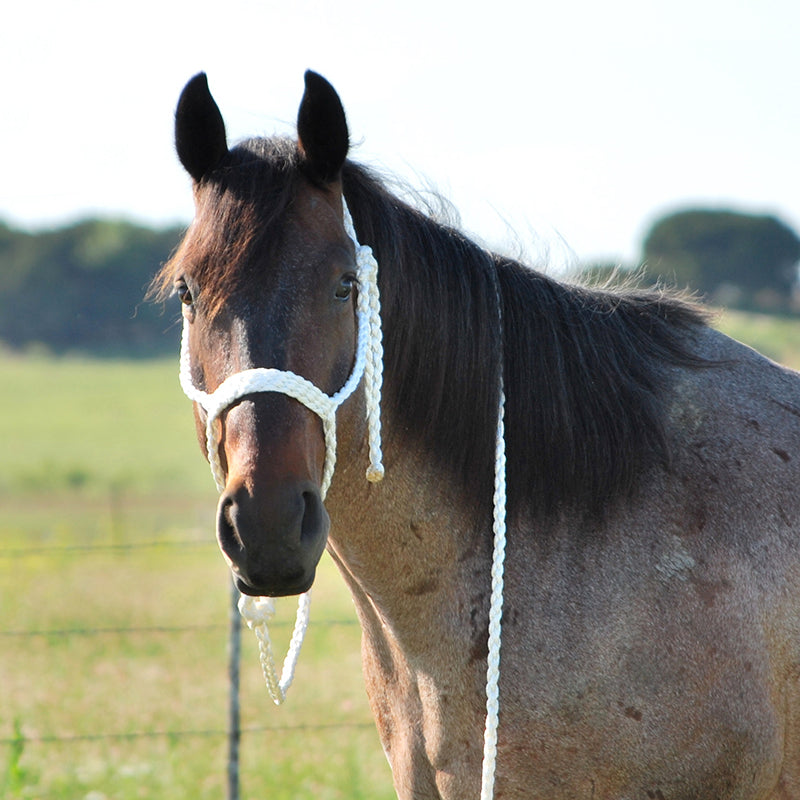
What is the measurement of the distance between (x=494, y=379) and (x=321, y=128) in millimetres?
804

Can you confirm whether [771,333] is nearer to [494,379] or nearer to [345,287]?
[494,379]

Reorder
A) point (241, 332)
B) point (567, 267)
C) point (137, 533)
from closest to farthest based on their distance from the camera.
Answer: point (241, 332)
point (567, 267)
point (137, 533)

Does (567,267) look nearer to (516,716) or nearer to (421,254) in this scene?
(421,254)

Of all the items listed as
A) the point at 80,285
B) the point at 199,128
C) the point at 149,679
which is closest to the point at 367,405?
the point at 199,128

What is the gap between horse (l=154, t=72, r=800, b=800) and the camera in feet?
7.72

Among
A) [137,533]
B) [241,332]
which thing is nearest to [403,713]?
[241,332]

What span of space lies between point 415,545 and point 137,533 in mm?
17582

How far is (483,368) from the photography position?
2.64 m

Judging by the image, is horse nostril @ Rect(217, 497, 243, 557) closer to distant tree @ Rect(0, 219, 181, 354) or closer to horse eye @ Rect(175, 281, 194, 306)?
horse eye @ Rect(175, 281, 194, 306)

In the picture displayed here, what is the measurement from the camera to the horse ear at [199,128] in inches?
98.6

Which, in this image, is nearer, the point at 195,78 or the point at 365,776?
the point at 195,78

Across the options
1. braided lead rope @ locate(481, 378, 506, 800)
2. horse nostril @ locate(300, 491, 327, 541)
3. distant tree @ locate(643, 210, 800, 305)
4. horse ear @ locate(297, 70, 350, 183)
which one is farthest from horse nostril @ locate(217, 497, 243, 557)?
distant tree @ locate(643, 210, 800, 305)

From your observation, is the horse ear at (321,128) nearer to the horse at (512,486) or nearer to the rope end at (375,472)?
the horse at (512,486)

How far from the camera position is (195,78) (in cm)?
252
